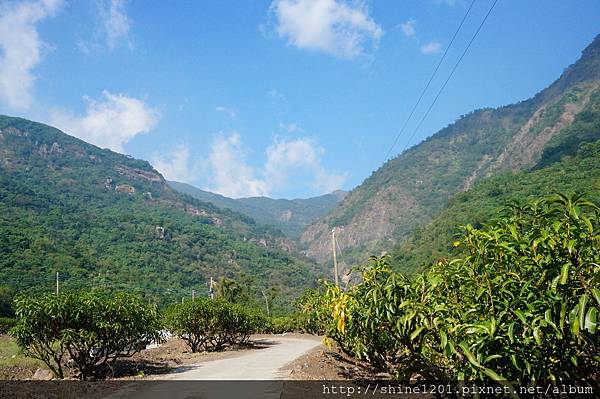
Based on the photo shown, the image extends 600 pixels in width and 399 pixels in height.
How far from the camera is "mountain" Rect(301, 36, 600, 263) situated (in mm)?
111562

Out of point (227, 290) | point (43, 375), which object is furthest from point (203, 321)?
point (227, 290)

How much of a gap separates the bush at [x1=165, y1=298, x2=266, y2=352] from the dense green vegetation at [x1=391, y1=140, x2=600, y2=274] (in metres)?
27.8

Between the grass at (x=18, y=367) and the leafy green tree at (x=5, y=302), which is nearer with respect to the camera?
the grass at (x=18, y=367)

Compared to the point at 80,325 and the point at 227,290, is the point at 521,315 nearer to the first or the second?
the point at 80,325

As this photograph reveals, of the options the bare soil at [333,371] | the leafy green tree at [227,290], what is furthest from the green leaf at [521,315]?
the leafy green tree at [227,290]

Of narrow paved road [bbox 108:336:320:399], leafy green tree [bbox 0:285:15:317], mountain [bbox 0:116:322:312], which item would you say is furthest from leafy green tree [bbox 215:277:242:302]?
narrow paved road [bbox 108:336:320:399]

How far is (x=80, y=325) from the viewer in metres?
10.4

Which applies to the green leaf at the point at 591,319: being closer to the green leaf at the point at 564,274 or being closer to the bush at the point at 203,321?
the green leaf at the point at 564,274

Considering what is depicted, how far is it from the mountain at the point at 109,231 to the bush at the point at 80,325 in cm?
4383

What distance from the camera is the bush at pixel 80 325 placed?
32.6ft

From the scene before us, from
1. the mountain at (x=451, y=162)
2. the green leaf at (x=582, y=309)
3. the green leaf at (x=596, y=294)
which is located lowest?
the green leaf at (x=582, y=309)

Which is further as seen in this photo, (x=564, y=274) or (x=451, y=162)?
(x=451, y=162)

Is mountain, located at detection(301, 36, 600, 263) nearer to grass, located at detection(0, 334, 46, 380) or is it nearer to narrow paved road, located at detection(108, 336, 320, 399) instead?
narrow paved road, located at detection(108, 336, 320, 399)

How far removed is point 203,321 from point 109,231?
89728mm
